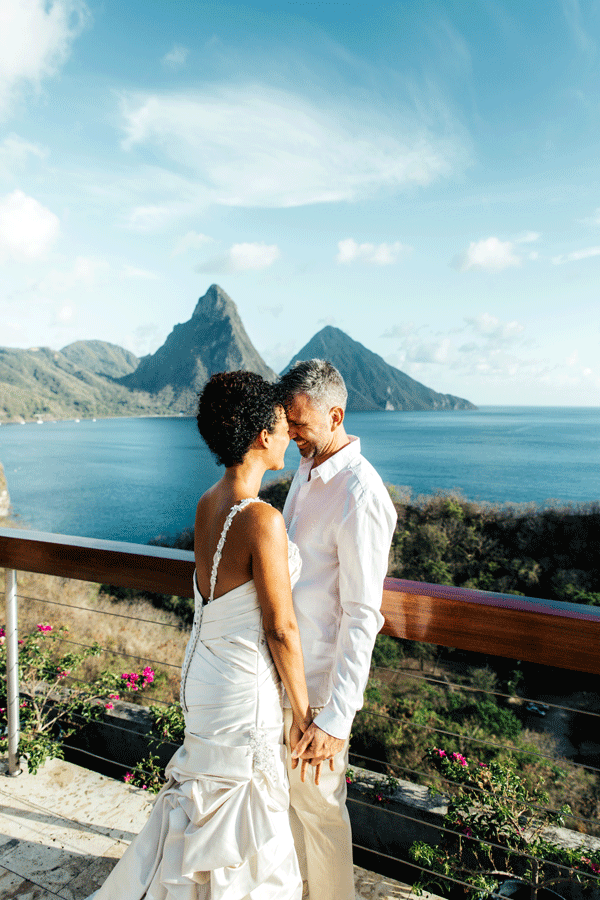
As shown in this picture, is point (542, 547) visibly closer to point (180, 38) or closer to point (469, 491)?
point (469, 491)

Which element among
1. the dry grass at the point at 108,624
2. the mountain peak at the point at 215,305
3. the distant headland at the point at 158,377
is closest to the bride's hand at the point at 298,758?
the dry grass at the point at 108,624

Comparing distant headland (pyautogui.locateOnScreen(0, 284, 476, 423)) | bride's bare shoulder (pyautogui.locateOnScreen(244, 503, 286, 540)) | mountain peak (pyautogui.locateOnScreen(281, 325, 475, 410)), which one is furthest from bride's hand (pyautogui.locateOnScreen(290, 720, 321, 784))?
distant headland (pyautogui.locateOnScreen(0, 284, 476, 423))

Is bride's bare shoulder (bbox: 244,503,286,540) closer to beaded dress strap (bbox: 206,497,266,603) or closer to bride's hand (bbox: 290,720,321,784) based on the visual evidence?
beaded dress strap (bbox: 206,497,266,603)

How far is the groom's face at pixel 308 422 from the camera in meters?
1.42

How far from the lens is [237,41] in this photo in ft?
38.6

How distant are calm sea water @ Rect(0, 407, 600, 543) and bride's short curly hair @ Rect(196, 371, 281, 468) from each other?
98.1 ft

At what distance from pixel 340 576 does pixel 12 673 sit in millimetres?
1527

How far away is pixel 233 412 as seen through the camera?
1214mm

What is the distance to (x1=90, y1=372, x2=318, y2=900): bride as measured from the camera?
1.16 metres

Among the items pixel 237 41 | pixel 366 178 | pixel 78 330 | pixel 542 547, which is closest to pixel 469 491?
pixel 542 547

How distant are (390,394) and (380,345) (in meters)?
4.78

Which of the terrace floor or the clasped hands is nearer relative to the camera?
the clasped hands

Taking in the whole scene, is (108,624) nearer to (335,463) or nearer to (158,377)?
(335,463)

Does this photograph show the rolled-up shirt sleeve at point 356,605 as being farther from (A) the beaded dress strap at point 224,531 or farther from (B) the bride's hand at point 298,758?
(A) the beaded dress strap at point 224,531
